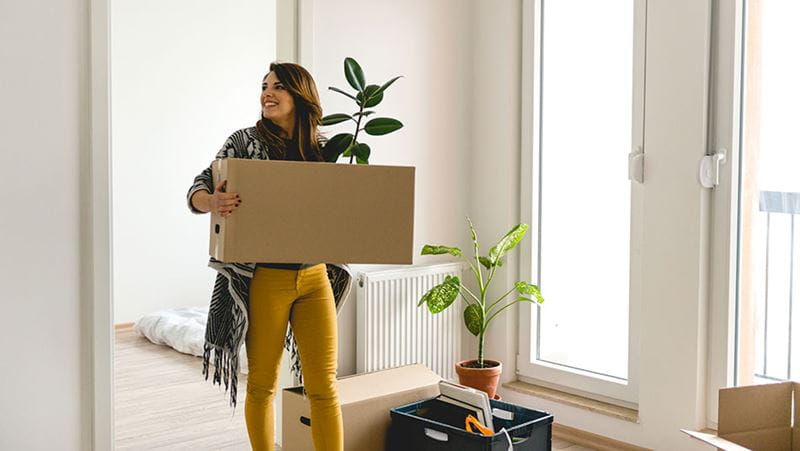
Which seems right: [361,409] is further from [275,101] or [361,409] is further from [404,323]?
[275,101]

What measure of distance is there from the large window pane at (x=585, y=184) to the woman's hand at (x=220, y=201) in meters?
1.75

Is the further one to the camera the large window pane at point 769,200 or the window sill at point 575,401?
the window sill at point 575,401

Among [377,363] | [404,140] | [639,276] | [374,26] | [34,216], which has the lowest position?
[377,363]

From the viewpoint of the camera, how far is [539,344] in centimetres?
362

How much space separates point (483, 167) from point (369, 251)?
153 cm

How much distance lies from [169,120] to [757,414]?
4556 mm

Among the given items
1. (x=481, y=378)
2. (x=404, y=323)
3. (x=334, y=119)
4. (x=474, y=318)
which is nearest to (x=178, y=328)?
(x=404, y=323)

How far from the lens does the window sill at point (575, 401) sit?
3.20 m

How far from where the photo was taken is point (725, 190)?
115 inches

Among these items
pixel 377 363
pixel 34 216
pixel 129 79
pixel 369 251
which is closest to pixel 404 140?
pixel 377 363

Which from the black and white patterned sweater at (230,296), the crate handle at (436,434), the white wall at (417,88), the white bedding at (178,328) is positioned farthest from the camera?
the white bedding at (178,328)

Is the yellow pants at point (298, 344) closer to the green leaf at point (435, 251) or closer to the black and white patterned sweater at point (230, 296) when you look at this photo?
the black and white patterned sweater at point (230, 296)

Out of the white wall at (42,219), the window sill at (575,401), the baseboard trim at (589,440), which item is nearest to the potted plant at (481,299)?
the window sill at (575,401)

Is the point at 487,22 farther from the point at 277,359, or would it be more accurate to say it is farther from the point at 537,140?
the point at 277,359
